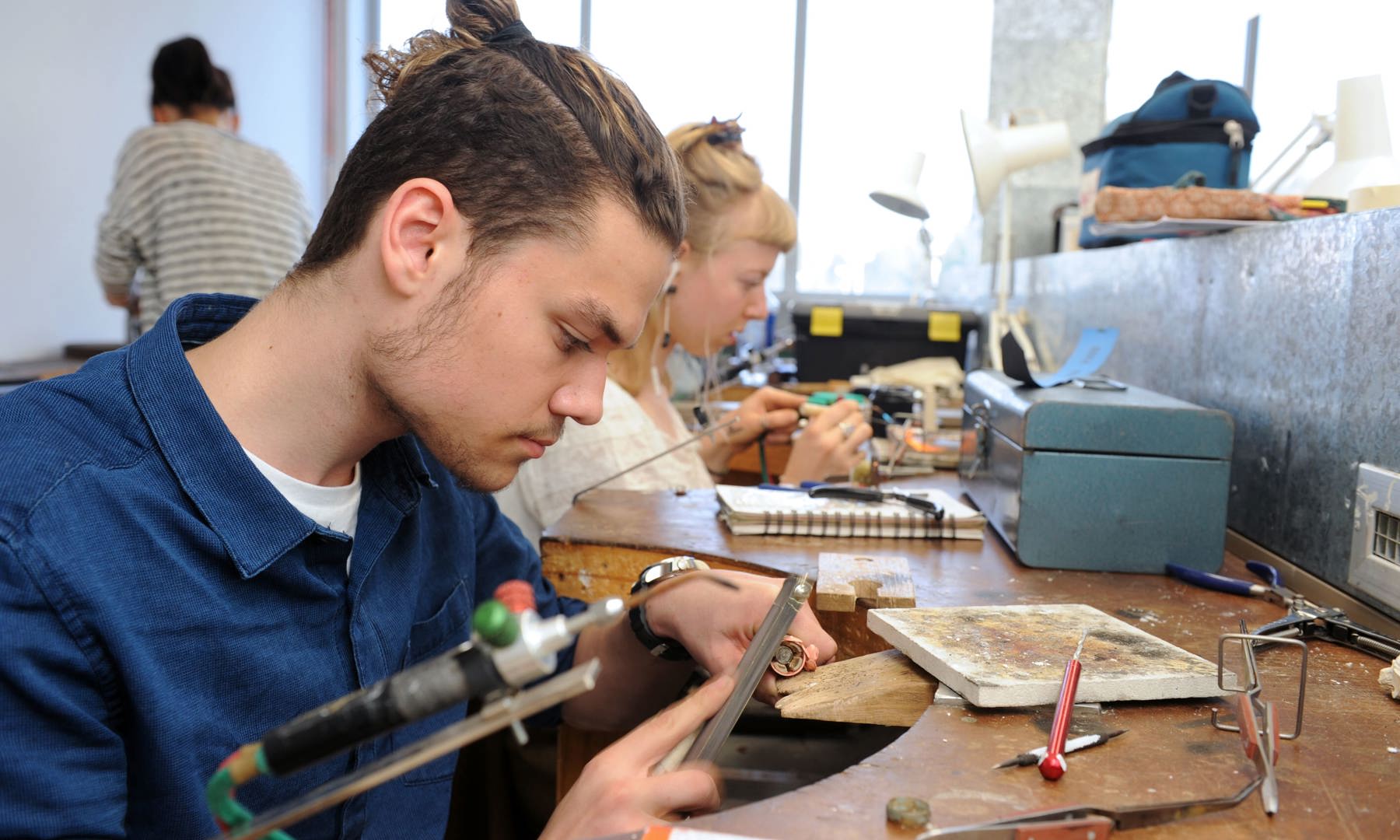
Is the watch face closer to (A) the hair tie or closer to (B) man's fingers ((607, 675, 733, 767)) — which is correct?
(B) man's fingers ((607, 675, 733, 767))

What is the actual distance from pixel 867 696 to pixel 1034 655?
0.15 metres

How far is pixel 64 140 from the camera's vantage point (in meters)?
3.42

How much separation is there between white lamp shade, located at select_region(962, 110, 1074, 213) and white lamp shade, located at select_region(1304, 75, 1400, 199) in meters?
0.94

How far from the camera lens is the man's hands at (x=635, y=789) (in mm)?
670

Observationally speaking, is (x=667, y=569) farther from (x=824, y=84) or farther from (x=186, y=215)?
(x=824, y=84)

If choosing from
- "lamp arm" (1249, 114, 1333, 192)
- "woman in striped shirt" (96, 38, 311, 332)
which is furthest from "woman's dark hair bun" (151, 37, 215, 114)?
"lamp arm" (1249, 114, 1333, 192)

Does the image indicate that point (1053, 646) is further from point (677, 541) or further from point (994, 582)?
point (677, 541)

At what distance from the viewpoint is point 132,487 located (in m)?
0.79

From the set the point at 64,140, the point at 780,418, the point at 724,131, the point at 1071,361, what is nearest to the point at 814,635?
the point at 1071,361

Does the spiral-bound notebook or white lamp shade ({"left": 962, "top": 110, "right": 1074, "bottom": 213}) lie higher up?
white lamp shade ({"left": 962, "top": 110, "right": 1074, "bottom": 213})

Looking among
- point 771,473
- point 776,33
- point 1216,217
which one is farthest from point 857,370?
point 776,33

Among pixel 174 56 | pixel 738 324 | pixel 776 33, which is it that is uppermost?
pixel 776 33

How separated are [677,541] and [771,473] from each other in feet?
4.54

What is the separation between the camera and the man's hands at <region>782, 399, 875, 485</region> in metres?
1.97
